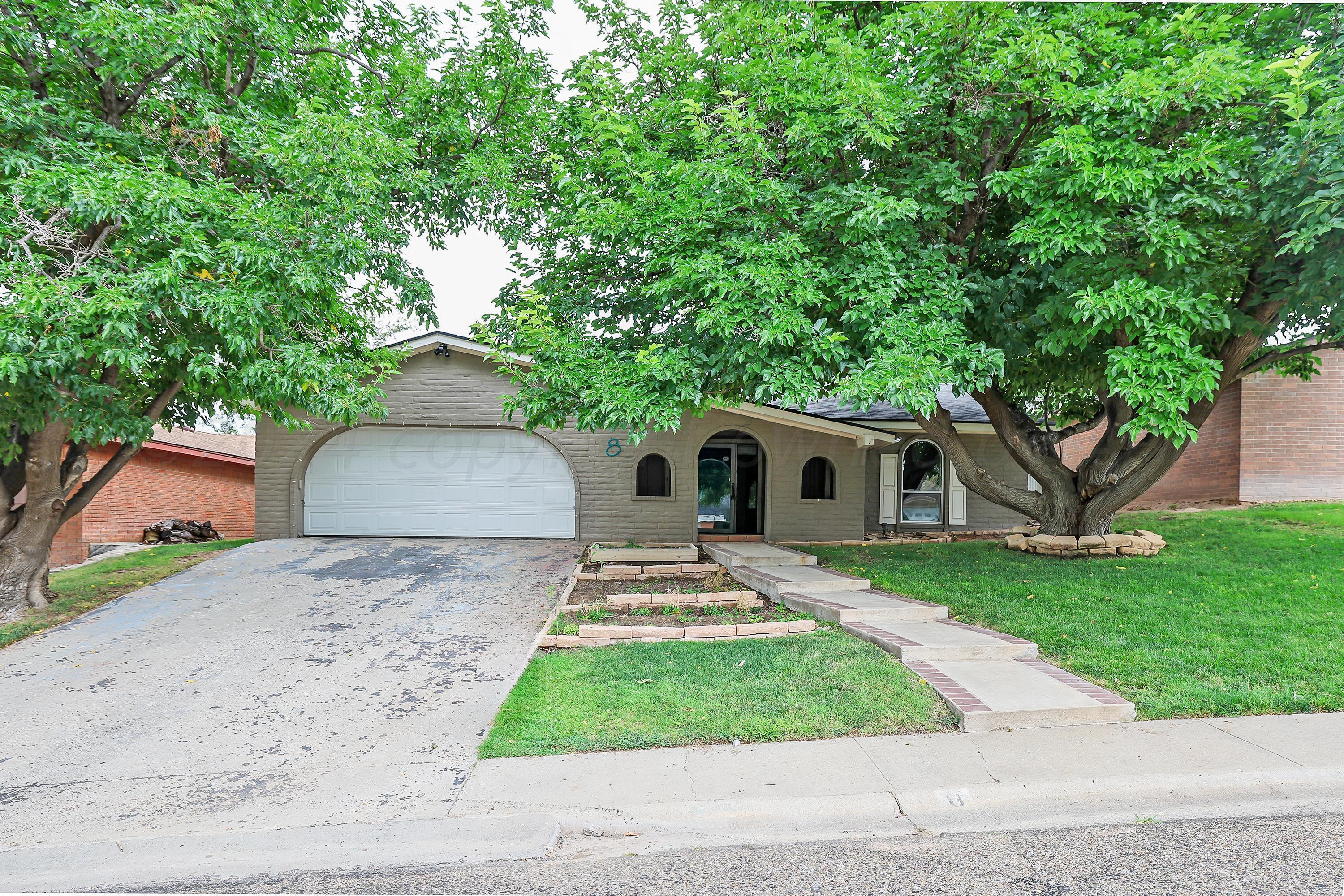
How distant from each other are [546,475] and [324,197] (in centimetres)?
693

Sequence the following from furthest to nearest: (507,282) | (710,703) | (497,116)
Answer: (497,116) → (507,282) → (710,703)

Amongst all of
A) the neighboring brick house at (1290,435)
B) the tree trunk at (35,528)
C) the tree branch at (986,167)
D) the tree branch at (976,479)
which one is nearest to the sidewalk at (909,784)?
the tree branch at (986,167)

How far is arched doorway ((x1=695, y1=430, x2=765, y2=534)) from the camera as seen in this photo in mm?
13695

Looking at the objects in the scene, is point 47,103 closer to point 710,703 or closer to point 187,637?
point 187,637

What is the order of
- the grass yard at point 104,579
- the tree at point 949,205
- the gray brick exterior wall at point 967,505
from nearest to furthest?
the tree at point 949,205 → the grass yard at point 104,579 → the gray brick exterior wall at point 967,505

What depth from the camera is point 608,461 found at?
12742 millimetres

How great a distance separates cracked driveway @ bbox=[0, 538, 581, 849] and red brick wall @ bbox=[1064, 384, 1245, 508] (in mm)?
12529

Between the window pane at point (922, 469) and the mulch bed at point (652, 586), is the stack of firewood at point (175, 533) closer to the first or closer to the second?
the mulch bed at point (652, 586)

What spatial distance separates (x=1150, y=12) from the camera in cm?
680

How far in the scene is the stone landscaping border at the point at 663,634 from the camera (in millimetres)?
6234

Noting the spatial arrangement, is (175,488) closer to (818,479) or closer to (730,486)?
(730,486)

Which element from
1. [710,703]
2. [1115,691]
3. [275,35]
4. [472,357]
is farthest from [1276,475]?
[275,35]

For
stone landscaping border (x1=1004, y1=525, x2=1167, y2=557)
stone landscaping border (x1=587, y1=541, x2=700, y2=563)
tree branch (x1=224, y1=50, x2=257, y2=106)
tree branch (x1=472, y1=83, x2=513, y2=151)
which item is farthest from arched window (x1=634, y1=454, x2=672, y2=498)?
tree branch (x1=224, y1=50, x2=257, y2=106)

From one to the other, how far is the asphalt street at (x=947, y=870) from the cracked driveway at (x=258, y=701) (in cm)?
58
